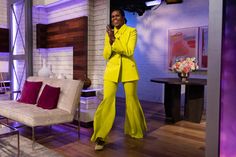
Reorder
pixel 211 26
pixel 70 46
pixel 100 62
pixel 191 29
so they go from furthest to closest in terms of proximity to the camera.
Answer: pixel 191 29
pixel 70 46
pixel 100 62
pixel 211 26

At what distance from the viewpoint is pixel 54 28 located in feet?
16.3

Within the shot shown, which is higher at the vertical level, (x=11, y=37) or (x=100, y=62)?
(x=11, y=37)

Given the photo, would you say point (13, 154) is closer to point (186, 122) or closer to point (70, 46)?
point (70, 46)

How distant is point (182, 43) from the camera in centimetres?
596

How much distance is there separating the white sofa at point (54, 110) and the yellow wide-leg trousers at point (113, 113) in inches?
18.5

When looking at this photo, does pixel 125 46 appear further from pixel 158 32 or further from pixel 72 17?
pixel 158 32

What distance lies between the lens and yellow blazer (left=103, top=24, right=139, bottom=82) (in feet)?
9.61

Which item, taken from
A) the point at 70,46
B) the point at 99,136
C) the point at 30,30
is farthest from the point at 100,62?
the point at 30,30

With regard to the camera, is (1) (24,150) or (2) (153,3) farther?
(2) (153,3)

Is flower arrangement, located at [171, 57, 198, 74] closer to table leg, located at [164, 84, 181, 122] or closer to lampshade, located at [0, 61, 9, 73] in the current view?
table leg, located at [164, 84, 181, 122]

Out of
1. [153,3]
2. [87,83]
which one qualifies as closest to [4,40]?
[87,83]

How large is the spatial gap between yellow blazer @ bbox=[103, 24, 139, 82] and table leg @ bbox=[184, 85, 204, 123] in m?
1.68

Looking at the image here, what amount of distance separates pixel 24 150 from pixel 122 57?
154 cm

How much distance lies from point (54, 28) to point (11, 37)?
1.52 meters
